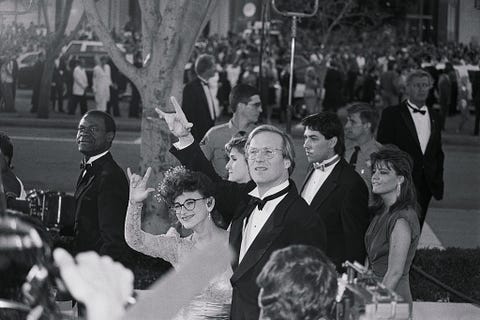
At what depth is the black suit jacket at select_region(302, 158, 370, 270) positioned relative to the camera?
5.71 metres

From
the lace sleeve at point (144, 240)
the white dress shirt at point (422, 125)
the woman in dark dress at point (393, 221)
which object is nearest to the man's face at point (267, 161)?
the lace sleeve at point (144, 240)

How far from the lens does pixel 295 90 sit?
24016mm

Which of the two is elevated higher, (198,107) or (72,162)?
(198,107)

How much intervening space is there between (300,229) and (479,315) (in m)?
3.33

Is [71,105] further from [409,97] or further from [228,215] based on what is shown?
[228,215]

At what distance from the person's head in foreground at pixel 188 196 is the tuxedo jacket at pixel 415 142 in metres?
3.89

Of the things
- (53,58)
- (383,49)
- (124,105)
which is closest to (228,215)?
(53,58)

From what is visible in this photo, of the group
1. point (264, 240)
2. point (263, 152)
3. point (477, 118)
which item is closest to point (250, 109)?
point (263, 152)

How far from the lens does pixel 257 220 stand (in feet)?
15.1

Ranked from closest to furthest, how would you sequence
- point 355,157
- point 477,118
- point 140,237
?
1. point 140,237
2. point 355,157
3. point 477,118

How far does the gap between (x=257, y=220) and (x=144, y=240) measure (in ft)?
2.57

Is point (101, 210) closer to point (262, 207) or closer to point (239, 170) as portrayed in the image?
point (239, 170)

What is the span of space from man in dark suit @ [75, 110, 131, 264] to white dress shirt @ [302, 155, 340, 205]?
98 cm

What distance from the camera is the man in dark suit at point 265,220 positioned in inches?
176
